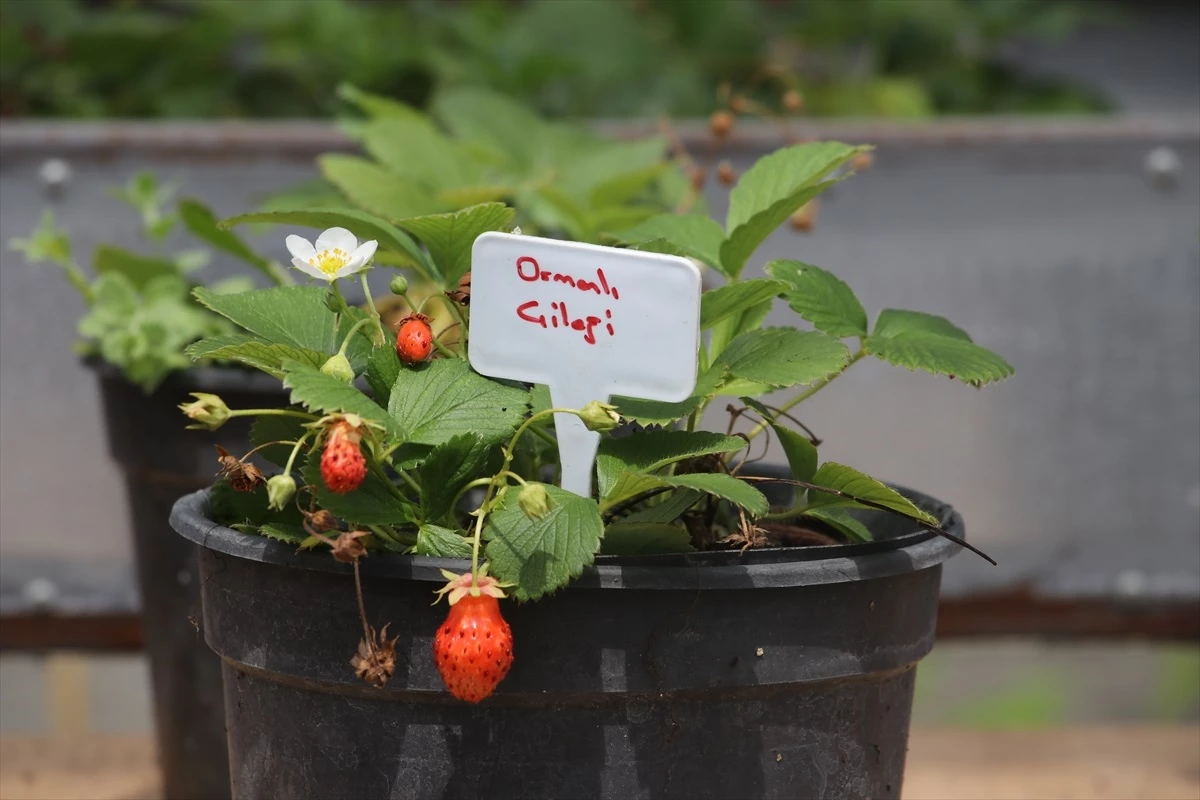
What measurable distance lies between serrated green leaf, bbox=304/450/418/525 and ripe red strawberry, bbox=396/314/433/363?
7 centimetres

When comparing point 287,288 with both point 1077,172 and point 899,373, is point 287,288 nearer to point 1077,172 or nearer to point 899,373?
point 899,373

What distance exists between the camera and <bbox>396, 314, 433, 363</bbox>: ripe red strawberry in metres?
0.79

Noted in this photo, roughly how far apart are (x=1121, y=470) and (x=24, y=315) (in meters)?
1.55

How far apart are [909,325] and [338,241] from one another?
367mm

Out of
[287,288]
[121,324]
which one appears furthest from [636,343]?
[121,324]

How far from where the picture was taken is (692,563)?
29.6 inches

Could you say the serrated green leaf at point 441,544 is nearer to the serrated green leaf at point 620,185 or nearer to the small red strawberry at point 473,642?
the small red strawberry at point 473,642

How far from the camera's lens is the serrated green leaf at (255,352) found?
751 millimetres

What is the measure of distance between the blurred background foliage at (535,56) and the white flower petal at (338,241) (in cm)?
143

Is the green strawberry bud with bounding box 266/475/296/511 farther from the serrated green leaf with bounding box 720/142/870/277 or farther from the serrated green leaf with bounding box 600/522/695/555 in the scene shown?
the serrated green leaf with bounding box 720/142/870/277

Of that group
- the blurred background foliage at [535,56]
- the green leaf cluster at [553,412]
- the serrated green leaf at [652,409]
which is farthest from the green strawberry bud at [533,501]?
the blurred background foliage at [535,56]

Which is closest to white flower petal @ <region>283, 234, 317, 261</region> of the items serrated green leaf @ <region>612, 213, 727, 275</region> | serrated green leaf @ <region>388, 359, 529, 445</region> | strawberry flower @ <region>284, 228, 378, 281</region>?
strawberry flower @ <region>284, 228, 378, 281</region>

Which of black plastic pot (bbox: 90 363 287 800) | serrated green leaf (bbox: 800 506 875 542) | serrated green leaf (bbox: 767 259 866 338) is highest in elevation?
serrated green leaf (bbox: 767 259 866 338)

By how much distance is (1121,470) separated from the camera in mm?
1987
